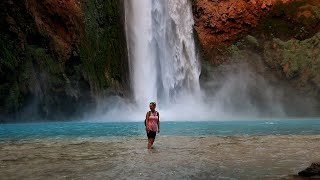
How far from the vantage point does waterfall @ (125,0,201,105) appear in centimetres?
3628

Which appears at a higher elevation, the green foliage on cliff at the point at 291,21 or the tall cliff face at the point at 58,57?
the green foliage on cliff at the point at 291,21

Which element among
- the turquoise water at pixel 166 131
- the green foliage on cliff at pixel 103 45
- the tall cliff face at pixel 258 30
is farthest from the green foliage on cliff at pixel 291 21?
the turquoise water at pixel 166 131

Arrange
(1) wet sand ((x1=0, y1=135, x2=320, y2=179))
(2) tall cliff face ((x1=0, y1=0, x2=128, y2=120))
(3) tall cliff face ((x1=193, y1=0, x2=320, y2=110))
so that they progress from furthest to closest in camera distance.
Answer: (3) tall cliff face ((x1=193, y1=0, x2=320, y2=110)), (2) tall cliff face ((x1=0, y1=0, x2=128, y2=120)), (1) wet sand ((x1=0, y1=135, x2=320, y2=179))

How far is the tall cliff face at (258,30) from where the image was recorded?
1644 inches

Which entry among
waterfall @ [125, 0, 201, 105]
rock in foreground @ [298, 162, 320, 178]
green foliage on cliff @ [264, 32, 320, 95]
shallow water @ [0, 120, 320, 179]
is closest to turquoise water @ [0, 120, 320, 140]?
shallow water @ [0, 120, 320, 179]

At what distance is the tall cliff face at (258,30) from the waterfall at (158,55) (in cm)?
388

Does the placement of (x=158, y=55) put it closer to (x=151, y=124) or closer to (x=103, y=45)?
(x=103, y=45)

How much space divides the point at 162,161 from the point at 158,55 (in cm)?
2795

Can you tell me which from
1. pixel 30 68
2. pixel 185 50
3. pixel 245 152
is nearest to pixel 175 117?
pixel 185 50

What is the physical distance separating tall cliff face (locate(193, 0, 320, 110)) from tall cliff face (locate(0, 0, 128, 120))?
895 cm

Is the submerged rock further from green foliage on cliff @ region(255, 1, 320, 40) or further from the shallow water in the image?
green foliage on cliff @ region(255, 1, 320, 40)

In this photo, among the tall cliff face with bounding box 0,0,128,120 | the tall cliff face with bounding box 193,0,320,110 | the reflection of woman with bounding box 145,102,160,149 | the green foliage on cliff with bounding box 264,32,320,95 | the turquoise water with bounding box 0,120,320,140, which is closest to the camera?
the reflection of woman with bounding box 145,102,160,149

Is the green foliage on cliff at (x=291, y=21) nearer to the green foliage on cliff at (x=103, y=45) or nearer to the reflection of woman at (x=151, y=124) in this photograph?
the green foliage on cliff at (x=103, y=45)

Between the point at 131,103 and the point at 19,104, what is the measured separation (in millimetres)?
9200
